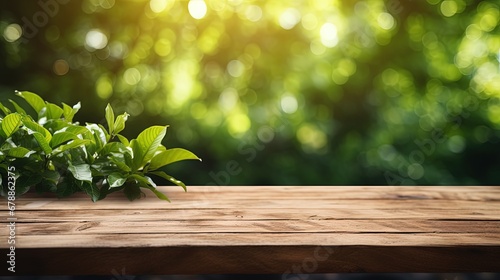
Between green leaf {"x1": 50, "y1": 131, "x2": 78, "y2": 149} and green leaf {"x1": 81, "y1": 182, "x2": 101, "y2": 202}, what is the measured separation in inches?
4.4

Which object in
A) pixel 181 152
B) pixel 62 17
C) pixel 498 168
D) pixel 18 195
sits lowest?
pixel 498 168

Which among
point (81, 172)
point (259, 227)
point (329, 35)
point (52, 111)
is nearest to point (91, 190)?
point (81, 172)

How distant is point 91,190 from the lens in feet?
4.25

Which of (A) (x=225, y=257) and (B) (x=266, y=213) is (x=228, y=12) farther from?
(A) (x=225, y=257)

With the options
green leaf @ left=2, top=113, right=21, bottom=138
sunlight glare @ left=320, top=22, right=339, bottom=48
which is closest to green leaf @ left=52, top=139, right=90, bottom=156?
green leaf @ left=2, top=113, right=21, bottom=138

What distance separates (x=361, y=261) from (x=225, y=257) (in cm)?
23

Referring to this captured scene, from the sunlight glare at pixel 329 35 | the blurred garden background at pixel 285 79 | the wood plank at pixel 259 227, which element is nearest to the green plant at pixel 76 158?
the wood plank at pixel 259 227

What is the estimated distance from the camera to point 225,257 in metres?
0.91

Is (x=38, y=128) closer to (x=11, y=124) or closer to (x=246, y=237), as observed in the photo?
(x=11, y=124)

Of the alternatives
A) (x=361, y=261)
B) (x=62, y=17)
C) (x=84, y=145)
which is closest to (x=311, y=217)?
(x=361, y=261)

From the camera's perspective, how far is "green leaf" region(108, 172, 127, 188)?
1275mm

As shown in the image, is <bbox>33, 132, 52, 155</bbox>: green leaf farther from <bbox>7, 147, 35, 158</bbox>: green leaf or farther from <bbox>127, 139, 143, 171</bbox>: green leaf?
<bbox>127, 139, 143, 171</bbox>: green leaf

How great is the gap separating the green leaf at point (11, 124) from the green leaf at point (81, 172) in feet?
0.52

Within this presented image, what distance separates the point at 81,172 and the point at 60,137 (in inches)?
3.8
